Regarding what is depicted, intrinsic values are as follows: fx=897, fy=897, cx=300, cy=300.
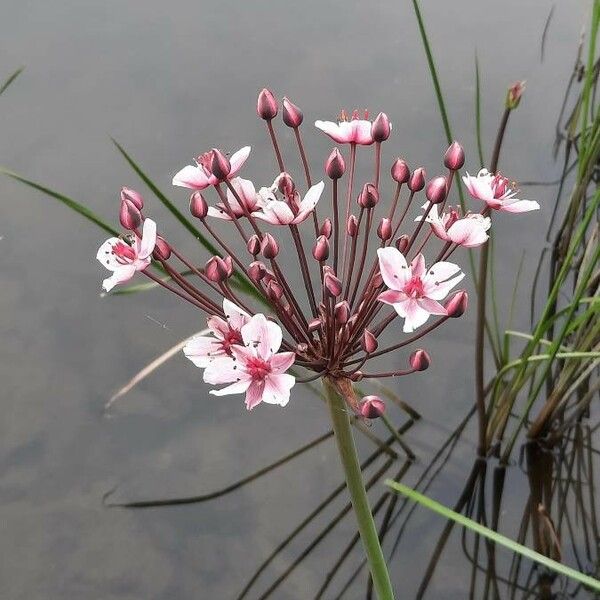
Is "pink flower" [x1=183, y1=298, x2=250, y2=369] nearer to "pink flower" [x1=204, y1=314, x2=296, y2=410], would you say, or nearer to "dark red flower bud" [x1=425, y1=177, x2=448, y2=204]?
"pink flower" [x1=204, y1=314, x2=296, y2=410]

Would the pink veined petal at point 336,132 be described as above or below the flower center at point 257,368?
above

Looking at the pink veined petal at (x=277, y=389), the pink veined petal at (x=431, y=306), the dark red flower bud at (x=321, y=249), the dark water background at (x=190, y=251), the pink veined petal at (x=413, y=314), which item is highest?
the dark red flower bud at (x=321, y=249)

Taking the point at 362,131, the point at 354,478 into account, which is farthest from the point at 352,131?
the point at 354,478

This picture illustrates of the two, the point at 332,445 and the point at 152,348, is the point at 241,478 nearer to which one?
the point at 332,445

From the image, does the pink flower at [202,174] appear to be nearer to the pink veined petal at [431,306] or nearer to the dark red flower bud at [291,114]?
the dark red flower bud at [291,114]

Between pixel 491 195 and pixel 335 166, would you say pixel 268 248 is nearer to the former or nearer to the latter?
pixel 335 166

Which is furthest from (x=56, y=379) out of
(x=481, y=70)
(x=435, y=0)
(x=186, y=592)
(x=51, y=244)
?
(x=435, y=0)

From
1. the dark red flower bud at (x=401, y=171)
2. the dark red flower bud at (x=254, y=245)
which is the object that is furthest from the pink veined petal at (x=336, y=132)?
the dark red flower bud at (x=254, y=245)

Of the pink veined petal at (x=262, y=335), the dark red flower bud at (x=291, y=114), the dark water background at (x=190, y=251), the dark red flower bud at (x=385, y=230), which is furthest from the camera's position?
the dark water background at (x=190, y=251)
